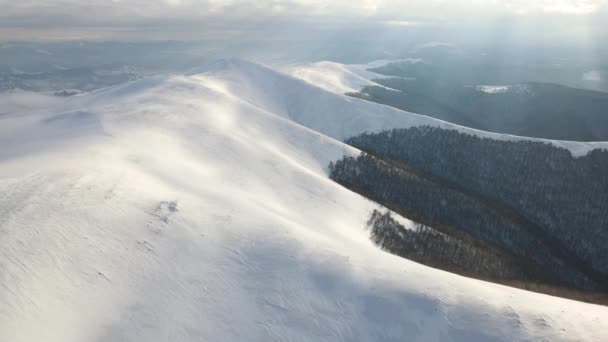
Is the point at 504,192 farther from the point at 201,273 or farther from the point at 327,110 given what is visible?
the point at 201,273

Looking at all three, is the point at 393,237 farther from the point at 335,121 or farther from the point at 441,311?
the point at 335,121

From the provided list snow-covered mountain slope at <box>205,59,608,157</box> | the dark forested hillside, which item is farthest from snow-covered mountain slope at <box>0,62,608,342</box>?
snow-covered mountain slope at <box>205,59,608,157</box>

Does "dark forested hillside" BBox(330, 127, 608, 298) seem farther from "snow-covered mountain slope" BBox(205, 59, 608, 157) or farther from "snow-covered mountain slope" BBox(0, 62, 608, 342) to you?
"snow-covered mountain slope" BBox(0, 62, 608, 342)

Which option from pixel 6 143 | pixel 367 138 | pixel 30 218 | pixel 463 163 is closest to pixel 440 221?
pixel 463 163

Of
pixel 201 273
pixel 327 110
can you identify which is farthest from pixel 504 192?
pixel 201 273

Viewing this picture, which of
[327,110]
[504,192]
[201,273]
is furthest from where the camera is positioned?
[327,110]

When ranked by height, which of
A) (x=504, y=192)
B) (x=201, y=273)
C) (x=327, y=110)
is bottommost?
(x=504, y=192)

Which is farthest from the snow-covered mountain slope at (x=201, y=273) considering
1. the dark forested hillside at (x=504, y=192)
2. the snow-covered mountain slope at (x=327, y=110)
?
the snow-covered mountain slope at (x=327, y=110)
